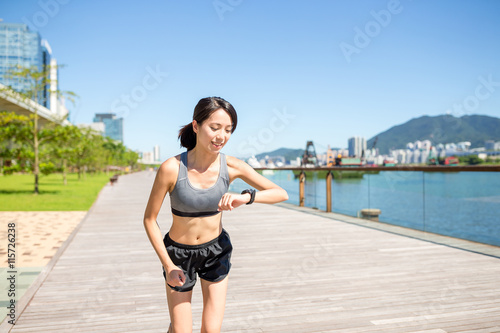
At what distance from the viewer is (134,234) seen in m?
7.27

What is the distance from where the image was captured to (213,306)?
1.89 meters

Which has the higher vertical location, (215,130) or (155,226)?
(215,130)

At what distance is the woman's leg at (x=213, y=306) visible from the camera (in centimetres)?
187

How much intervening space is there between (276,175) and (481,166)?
822 centimetres

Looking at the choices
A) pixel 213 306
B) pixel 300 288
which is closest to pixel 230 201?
pixel 213 306

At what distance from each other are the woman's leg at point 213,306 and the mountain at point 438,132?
63.1 m

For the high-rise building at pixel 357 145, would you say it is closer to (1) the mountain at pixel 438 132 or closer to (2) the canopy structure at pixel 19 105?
(1) the mountain at pixel 438 132

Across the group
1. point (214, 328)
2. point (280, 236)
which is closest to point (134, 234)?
point (280, 236)

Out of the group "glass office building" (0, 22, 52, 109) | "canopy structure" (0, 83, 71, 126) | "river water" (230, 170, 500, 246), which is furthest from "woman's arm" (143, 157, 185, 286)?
"glass office building" (0, 22, 52, 109)

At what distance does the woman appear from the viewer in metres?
1.76

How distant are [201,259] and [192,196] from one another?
12.8 inches

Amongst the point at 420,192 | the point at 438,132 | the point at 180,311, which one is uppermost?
the point at 438,132

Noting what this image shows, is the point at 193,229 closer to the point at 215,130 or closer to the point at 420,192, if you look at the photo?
the point at 215,130

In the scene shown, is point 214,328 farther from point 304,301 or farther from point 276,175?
point 276,175
